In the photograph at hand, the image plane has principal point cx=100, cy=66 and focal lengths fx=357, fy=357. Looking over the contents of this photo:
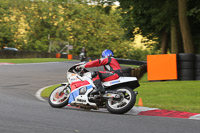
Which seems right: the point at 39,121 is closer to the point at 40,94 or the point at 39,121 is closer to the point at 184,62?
the point at 40,94

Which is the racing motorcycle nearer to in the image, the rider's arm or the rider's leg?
the rider's leg

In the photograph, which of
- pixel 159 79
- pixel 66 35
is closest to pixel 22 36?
pixel 66 35

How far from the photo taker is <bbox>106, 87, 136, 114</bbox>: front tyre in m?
7.76

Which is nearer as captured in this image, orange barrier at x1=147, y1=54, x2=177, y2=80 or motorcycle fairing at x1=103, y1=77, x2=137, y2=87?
motorcycle fairing at x1=103, y1=77, x2=137, y2=87

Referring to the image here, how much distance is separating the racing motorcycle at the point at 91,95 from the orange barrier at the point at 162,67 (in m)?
7.96

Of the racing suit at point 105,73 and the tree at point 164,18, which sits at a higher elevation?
the tree at point 164,18

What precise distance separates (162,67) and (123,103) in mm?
8740

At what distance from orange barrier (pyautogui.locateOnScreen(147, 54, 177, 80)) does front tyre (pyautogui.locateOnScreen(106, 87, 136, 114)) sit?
8.42 m

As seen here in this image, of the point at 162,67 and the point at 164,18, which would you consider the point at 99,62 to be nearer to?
the point at 162,67

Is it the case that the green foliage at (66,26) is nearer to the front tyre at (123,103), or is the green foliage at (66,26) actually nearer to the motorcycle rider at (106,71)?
the motorcycle rider at (106,71)

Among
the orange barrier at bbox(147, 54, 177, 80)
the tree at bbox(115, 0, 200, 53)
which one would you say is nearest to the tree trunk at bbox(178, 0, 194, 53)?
the tree at bbox(115, 0, 200, 53)

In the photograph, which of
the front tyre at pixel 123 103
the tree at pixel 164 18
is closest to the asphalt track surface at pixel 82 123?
the front tyre at pixel 123 103

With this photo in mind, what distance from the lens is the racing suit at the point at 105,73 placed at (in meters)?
8.27

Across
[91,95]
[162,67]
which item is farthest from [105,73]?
[162,67]
